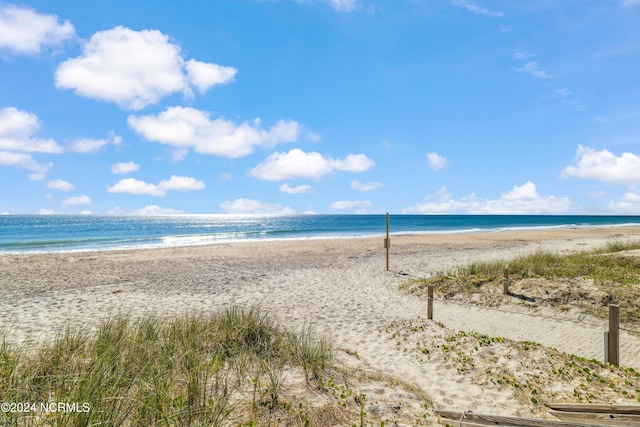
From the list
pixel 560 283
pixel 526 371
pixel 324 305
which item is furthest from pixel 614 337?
pixel 324 305

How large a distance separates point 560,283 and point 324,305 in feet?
26.6

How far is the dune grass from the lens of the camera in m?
3.55

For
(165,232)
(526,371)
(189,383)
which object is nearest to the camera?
(189,383)

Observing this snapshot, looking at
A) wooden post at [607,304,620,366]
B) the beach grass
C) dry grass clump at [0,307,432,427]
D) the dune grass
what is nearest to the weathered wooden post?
wooden post at [607,304,620,366]

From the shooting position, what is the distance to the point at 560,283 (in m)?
11.6

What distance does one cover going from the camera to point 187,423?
12.1 ft

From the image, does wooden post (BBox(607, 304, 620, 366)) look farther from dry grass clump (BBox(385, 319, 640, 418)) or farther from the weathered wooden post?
dry grass clump (BBox(385, 319, 640, 418))

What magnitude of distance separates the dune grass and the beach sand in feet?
4.41

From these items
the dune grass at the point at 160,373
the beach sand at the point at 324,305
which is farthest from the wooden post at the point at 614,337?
the dune grass at the point at 160,373

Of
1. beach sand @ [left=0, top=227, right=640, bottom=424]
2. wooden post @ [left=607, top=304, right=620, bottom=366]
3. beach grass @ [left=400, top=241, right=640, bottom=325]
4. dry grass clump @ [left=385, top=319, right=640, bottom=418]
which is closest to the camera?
dry grass clump @ [left=385, top=319, right=640, bottom=418]

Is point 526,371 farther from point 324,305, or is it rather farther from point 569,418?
point 324,305

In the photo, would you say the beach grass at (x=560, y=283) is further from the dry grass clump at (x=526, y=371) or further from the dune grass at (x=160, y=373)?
the dune grass at (x=160, y=373)

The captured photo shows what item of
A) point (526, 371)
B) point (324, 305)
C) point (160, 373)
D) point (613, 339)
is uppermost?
point (160, 373)

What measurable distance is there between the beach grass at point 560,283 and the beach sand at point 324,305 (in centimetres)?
78
